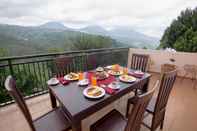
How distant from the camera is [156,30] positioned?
4.84 metres

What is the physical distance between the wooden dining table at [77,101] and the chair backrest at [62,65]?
0.56m

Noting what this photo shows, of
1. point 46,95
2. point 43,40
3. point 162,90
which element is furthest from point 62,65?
point 43,40

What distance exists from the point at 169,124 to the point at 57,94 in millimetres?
1793

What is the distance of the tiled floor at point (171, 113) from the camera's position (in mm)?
1768

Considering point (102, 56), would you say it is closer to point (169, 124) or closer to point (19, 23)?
point (169, 124)

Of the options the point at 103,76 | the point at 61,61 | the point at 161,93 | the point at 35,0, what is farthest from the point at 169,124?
the point at 35,0

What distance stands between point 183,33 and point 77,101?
5450 millimetres

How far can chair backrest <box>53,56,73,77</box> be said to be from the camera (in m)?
2.06

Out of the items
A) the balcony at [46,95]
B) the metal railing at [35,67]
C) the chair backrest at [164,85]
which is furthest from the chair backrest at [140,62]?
the chair backrest at [164,85]

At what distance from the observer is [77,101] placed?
1217 millimetres

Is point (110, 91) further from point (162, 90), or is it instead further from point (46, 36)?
point (46, 36)

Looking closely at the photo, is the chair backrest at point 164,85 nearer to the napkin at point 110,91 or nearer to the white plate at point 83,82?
the napkin at point 110,91

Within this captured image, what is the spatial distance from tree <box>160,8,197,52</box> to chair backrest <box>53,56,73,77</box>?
447 cm

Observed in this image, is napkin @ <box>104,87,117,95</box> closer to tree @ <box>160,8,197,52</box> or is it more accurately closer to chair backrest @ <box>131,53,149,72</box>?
chair backrest @ <box>131,53,149,72</box>
